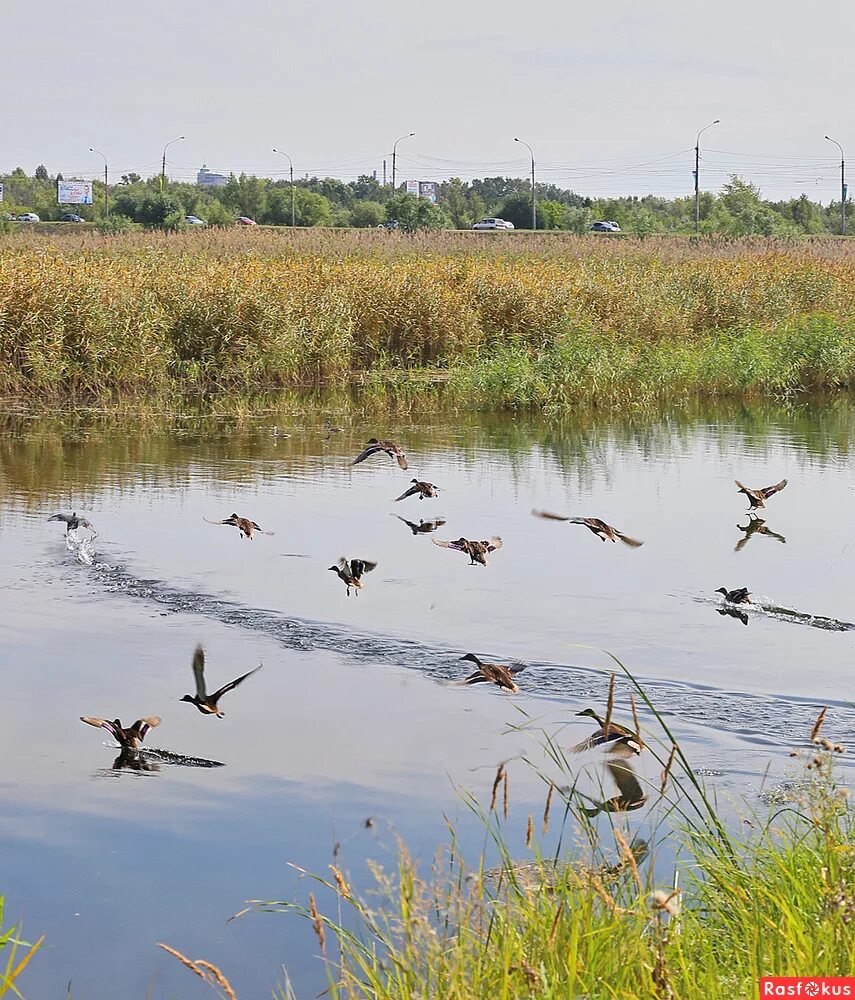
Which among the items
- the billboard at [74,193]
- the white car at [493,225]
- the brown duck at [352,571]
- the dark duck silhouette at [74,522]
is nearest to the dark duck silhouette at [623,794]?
the brown duck at [352,571]

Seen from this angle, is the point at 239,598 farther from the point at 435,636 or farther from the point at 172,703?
the point at 172,703

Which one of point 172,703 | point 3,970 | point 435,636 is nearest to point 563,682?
point 435,636

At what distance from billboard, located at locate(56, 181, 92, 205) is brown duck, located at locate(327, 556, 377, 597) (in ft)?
288

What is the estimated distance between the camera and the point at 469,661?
286 inches

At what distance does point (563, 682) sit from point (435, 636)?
1088mm

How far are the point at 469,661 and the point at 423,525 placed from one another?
350 centimetres

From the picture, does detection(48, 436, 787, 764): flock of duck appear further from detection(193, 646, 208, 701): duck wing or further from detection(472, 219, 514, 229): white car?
detection(472, 219, 514, 229): white car

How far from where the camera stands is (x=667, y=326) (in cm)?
2219

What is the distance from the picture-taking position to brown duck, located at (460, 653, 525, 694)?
21.8 feet

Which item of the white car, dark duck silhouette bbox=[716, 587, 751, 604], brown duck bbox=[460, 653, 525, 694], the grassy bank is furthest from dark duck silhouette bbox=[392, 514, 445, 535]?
the white car

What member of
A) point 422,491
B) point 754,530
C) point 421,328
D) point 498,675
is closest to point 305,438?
point 422,491

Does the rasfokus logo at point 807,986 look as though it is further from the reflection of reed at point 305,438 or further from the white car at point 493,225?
the white car at point 493,225

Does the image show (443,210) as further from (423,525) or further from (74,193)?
(423,525)

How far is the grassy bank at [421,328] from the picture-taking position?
1752cm
